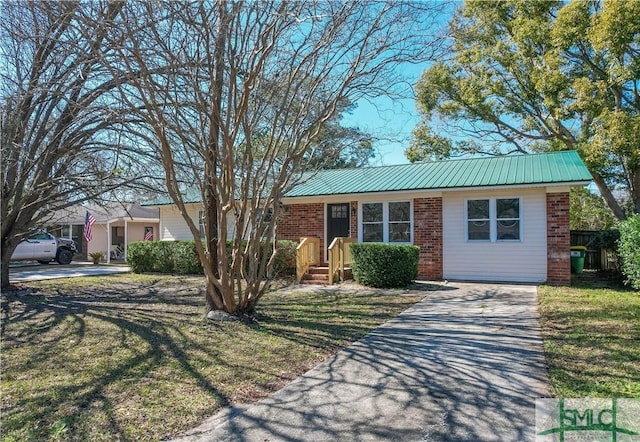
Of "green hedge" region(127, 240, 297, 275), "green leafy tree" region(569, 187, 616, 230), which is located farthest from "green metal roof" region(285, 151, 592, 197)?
"green leafy tree" region(569, 187, 616, 230)

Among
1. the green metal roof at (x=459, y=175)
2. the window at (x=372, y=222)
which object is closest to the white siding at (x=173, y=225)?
the green metal roof at (x=459, y=175)

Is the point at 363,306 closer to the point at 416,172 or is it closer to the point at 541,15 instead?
the point at 416,172

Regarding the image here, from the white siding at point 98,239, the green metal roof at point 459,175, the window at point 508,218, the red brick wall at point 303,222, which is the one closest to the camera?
the green metal roof at point 459,175

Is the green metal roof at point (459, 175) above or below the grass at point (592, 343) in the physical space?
above

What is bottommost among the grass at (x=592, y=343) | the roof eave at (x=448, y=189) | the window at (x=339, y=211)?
the grass at (x=592, y=343)

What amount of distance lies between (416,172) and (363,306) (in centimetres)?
699

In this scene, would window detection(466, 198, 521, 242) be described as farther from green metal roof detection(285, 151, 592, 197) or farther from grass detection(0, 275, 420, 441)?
grass detection(0, 275, 420, 441)

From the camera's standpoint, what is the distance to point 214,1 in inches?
241

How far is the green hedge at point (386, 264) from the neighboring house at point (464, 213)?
1663 millimetres

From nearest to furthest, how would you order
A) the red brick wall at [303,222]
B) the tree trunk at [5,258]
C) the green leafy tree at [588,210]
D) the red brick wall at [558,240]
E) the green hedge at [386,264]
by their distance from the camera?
the tree trunk at [5,258], the green hedge at [386,264], the red brick wall at [558,240], the red brick wall at [303,222], the green leafy tree at [588,210]

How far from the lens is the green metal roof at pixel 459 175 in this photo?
11453mm

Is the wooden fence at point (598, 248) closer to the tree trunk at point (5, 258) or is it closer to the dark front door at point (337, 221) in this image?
the dark front door at point (337, 221)

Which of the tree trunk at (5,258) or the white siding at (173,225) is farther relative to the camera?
the white siding at (173,225)
